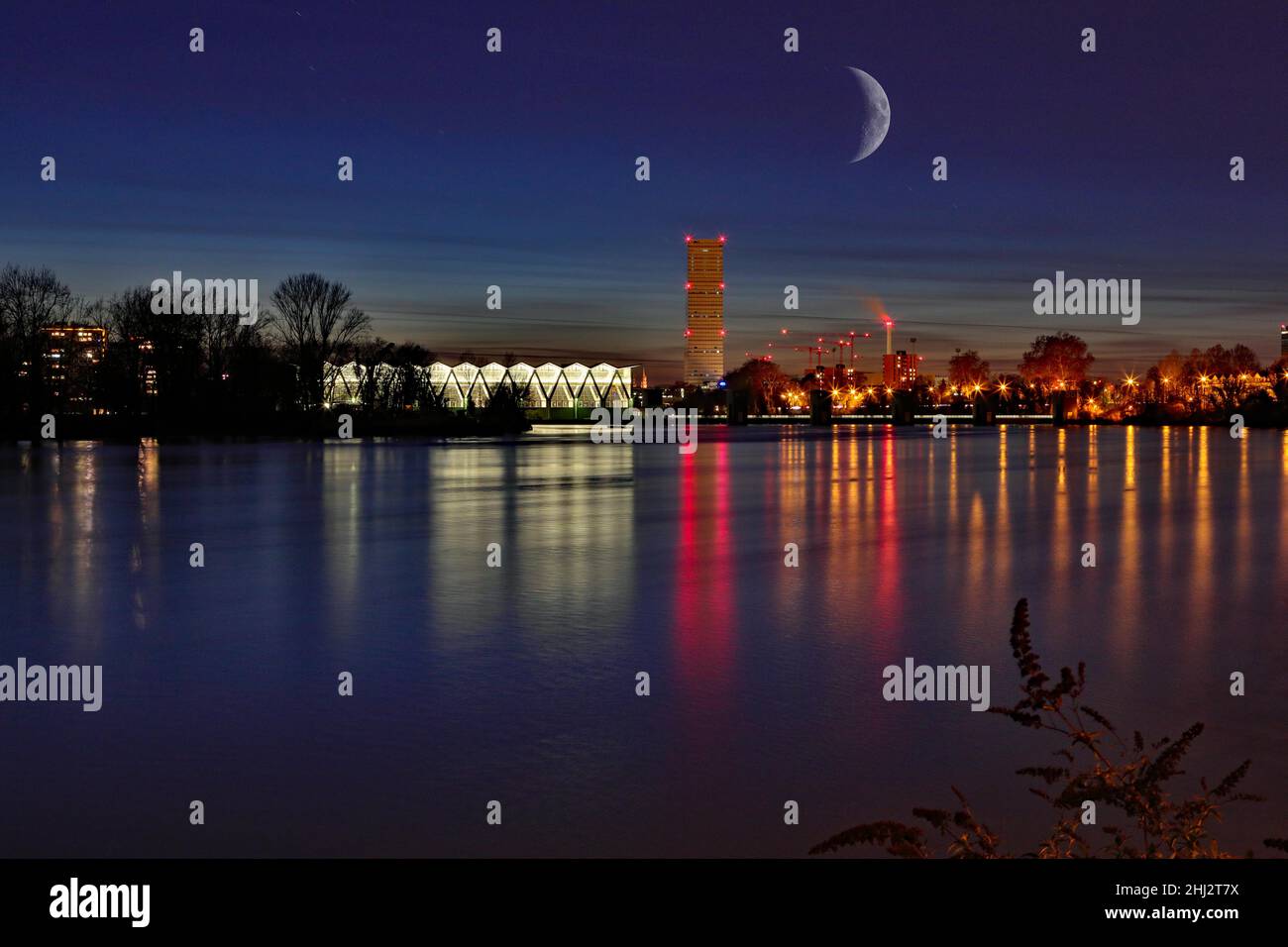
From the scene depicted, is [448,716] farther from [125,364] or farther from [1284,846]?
[125,364]

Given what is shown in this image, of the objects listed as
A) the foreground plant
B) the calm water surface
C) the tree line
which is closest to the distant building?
the tree line

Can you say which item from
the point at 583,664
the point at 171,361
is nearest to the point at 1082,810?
the point at 583,664

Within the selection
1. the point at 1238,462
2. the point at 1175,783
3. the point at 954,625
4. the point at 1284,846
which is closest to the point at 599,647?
the point at 954,625

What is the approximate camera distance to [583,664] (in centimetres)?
1053

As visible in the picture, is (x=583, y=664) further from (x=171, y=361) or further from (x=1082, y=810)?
(x=171, y=361)

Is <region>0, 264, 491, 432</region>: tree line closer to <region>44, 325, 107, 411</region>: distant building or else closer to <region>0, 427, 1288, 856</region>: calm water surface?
<region>44, 325, 107, 411</region>: distant building

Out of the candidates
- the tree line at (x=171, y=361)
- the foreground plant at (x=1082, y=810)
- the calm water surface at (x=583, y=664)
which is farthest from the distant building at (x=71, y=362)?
the foreground plant at (x=1082, y=810)

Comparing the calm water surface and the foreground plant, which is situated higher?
the foreground plant

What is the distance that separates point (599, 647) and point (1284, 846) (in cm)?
706

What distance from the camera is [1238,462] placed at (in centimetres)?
4712

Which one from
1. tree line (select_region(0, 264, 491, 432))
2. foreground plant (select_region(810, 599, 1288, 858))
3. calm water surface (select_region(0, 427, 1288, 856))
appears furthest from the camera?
tree line (select_region(0, 264, 491, 432))

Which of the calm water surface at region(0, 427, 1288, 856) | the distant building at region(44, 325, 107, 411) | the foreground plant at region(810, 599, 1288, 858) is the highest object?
the distant building at region(44, 325, 107, 411)

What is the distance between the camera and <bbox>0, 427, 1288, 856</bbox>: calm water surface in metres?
6.80

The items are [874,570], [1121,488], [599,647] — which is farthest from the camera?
[1121,488]
